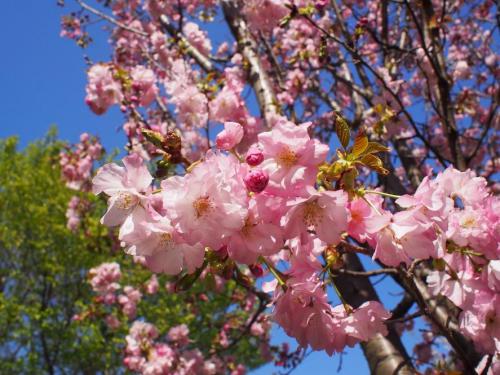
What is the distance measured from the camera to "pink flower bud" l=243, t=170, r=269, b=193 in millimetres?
901

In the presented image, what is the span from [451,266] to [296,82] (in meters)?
3.14

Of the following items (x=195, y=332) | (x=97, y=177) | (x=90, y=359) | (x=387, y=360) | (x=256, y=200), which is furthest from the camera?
(x=195, y=332)

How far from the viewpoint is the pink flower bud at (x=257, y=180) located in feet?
2.96

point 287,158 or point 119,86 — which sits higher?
point 119,86

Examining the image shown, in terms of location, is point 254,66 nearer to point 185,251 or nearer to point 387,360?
point 387,360

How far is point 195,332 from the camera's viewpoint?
34.1ft

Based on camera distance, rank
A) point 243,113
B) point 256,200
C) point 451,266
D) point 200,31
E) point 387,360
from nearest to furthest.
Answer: point 256,200 → point 451,266 → point 387,360 → point 243,113 → point 200,31

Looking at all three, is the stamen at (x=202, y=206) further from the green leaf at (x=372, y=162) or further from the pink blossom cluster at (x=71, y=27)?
the pink blossom cluster at (x=71, y=27)

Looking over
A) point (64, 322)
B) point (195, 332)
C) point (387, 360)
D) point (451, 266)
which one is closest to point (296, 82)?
point (387, 360)

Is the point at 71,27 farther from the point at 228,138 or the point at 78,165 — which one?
the point at 228,138

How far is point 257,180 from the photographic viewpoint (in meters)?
0.90

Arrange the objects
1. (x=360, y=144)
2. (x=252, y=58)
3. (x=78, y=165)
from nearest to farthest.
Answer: (x=360, y=144), (x=252, y=58), (x=78, y=165)

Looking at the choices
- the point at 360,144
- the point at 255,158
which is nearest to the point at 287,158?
the point at 255,158

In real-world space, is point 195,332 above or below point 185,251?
above
